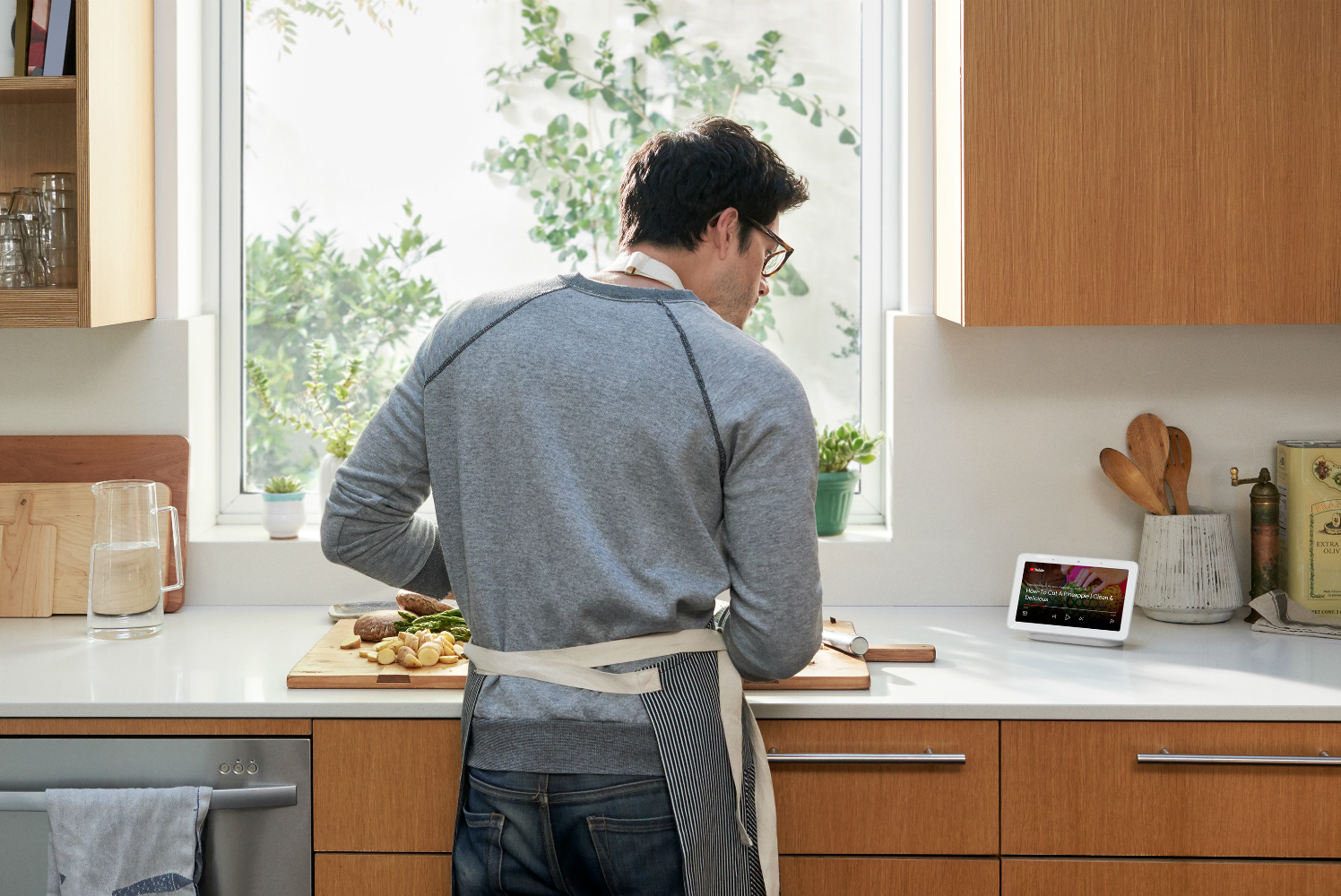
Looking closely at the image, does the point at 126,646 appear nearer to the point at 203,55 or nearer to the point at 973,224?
the point at 203,55

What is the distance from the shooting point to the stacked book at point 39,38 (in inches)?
79.9

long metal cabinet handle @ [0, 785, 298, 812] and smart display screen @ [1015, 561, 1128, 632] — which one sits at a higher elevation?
smart display screen @ [1015, 561, 1128, 632]

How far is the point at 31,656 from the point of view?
1.97 m

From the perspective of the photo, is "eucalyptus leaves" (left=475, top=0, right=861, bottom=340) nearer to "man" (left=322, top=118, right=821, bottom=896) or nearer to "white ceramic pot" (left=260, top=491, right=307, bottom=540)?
"white ceramic pot" (left=260, top=491, right=307, bottom=540)

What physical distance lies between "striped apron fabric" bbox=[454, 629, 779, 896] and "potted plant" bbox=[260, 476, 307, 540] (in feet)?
3.48

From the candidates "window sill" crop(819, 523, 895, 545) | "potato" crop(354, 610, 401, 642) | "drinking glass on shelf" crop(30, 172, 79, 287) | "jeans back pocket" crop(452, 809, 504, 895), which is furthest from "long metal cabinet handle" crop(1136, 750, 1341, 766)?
"drinking glass on shelf" crop(30, 172, 79, 287)

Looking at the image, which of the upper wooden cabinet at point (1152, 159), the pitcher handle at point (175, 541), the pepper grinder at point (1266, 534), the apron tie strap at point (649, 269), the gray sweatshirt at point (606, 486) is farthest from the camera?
the pepper grinder at point (1266, 534)

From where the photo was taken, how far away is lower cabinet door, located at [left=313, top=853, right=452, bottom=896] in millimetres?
1738

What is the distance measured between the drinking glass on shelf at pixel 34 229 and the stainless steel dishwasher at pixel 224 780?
813mm

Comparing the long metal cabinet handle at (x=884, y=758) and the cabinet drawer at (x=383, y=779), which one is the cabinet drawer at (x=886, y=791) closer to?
the long metal cabinet handle at (x=884, y=758)

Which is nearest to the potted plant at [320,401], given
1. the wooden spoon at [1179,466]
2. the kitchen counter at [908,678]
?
the kitchen counter at [908,678]

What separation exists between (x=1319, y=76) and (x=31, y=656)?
7.40ft

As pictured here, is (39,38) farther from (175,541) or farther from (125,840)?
(125,840)

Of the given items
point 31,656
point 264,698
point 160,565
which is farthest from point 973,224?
point 31,656
